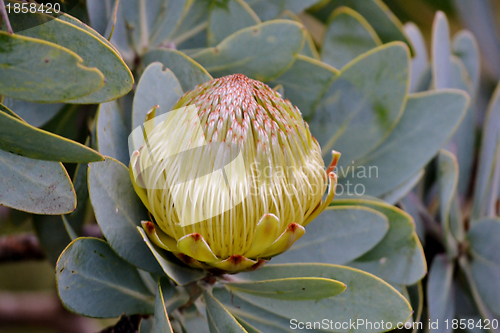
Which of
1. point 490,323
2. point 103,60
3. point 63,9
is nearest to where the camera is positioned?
point 103,60

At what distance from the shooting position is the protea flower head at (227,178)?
56 cm

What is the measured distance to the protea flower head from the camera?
558 mm

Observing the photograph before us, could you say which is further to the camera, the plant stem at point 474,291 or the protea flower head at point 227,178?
the plant stem at point 474,291

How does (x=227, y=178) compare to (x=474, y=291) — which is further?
(x=474, y=291)

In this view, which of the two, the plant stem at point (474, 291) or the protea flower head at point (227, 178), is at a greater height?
the protea flower head at point (227, 178)

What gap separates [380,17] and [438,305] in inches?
29.1

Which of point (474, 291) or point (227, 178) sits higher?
point (227, 178)

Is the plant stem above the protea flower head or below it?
below

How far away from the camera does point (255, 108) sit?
23.4 inches

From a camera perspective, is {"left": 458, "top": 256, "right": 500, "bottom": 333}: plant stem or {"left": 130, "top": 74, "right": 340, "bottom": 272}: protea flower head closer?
{"left": 130, "top": 74, "right": 340, "bottom": 272}: protea flower head

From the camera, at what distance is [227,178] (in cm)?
56

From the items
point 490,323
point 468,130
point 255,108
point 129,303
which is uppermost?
point 255,108

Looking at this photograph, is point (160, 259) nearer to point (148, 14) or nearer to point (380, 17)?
point (148, 14)

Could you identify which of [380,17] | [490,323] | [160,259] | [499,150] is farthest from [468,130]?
[160,259]
